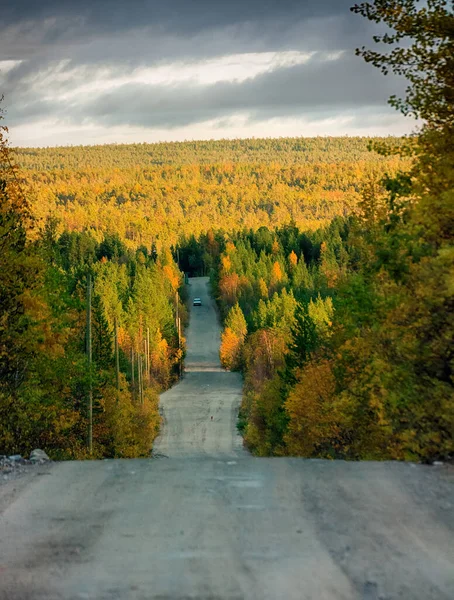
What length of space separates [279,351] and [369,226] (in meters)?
60.5

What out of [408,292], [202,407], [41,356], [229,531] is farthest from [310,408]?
[202,407]

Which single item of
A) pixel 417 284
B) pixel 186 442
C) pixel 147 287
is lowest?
pixel 186 442

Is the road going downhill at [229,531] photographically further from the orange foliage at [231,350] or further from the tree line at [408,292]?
the orange foliage at [231,350]

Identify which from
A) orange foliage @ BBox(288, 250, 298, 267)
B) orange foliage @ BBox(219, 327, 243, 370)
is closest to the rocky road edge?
orange foliage @ BBox(219, 327, 243, 370)

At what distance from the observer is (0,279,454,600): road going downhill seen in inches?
249

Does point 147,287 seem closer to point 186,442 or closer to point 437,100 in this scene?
point 186,442

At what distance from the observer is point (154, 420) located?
68438 mm

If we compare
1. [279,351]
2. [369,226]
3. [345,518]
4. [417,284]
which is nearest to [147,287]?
[279,351]

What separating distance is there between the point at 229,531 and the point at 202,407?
79.2 meters

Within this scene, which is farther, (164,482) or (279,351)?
(279,351)

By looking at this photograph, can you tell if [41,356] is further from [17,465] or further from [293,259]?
[293,259]

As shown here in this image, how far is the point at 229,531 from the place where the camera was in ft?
25.8

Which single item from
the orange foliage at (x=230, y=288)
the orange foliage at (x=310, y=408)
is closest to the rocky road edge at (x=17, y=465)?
the orange foliage at (x=310, y=408)

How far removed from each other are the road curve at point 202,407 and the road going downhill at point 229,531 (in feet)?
97.3
